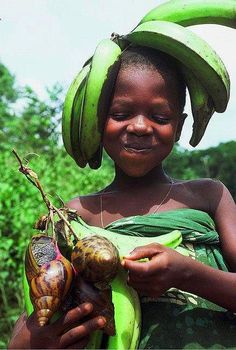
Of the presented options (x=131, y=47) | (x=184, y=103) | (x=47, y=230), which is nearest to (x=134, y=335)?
(x=47, y=230)

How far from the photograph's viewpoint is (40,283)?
5.13ft

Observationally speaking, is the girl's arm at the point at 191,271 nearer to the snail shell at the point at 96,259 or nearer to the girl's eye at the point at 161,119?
the snail shell at the point at 96,259

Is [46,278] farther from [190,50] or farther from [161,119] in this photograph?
[190,50]

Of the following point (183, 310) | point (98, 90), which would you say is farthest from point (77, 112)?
point (183, 310)

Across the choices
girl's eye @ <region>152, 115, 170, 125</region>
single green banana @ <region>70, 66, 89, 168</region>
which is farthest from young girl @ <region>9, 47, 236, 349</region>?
single green banana @ <region>70, 66, 89, 168</region>

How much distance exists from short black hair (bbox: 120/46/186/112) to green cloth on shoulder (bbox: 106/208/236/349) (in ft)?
1.43

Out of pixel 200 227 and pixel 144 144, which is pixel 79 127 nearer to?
pixel 144 144

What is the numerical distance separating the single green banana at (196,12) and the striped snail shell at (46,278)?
3.05ft

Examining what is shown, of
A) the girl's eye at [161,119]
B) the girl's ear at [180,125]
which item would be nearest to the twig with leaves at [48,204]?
the girl's eye at [161,119]

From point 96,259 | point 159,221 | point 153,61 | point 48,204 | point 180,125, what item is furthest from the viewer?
point 180,125

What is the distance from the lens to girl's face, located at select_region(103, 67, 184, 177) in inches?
75.4

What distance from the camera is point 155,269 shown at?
5.21 ft

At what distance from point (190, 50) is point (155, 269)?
73cm

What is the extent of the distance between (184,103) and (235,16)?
0.35m
